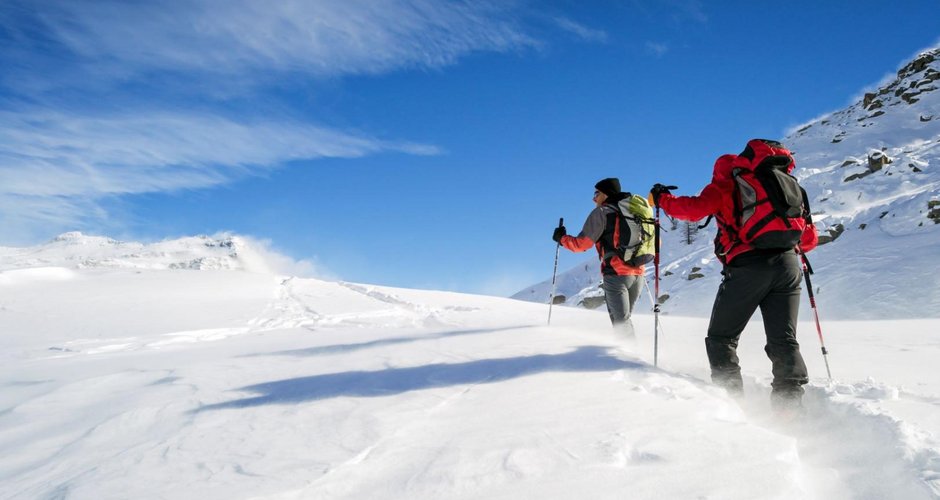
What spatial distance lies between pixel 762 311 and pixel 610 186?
2630 mm

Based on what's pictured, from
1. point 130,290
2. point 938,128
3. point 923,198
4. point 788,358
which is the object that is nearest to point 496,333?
point 788,358

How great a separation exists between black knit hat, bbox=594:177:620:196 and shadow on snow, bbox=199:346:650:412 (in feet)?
7.65

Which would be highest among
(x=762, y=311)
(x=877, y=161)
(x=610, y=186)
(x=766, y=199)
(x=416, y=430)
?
(x=877, y=161)

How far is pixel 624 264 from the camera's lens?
6.04 metres

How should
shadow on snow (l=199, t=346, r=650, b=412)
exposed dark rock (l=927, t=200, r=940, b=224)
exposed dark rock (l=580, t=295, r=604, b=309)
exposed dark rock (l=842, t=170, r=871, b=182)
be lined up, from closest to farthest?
1. shadow on snow (l=199, t=346, r=650, b=412)
2. exposed dark rock (l=927, t=200, r=940, b=224)
3. exposed dark rock (l=842, t=170, r=871, b=182)
4. exposed dark rock (l=580, t=295, r=604, b=309)

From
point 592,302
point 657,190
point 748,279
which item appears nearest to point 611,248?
point 657,190

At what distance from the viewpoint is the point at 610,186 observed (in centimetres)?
616

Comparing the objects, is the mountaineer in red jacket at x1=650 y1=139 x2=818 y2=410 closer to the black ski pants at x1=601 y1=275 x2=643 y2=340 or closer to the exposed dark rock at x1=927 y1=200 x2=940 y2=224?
the black ski pants at x1=601 y1=275 x2=643 y2=340

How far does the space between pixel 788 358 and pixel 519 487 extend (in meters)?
2.69

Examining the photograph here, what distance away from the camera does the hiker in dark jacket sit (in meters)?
6.06

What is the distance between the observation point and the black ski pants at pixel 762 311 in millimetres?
3713

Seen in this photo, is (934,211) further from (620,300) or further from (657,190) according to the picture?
(657,190)

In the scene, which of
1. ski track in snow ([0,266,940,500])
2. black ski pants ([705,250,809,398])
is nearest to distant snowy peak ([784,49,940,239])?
black ski pants ([705,250,809,398])

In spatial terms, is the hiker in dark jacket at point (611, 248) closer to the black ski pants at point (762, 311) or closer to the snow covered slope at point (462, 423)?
the snow covered slope at point (462, 423)
